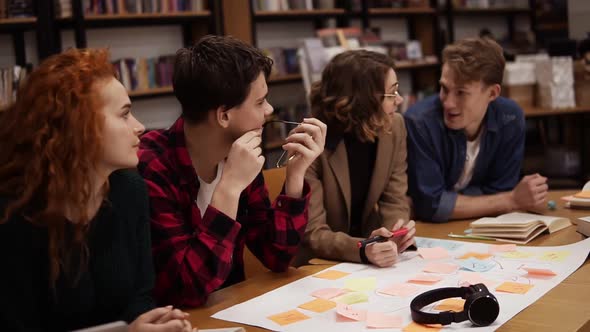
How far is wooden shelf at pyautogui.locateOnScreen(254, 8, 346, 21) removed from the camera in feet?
18.1

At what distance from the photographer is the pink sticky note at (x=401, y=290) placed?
1631 millimetres

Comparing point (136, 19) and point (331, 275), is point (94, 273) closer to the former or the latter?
point (331, 275)

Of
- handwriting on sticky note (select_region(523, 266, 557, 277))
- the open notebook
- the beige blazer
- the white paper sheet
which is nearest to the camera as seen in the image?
the white paper sheet

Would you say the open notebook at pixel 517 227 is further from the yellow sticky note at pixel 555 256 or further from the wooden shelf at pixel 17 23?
the wooden shelf at pixel 17 23

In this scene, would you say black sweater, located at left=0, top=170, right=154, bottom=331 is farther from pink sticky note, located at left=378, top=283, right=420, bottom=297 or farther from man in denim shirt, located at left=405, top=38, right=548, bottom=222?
man in denim shirt, located at left=405, top=38, right=548, bottom=222

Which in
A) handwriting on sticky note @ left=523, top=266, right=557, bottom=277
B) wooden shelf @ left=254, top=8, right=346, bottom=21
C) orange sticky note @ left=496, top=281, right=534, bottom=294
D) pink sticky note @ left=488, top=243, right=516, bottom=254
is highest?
wooden shelf @ left=254, top=8, right=346, bottom=21

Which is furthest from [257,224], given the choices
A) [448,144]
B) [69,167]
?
[448,144]

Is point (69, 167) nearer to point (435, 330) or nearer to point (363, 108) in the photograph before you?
point (435, 330)

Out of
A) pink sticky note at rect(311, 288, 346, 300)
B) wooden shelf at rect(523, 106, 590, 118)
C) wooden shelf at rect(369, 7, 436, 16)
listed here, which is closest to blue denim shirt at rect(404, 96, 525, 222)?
pink sticky note at rect(311, 288, 346, 300)

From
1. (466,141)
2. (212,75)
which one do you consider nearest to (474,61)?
(466,141)

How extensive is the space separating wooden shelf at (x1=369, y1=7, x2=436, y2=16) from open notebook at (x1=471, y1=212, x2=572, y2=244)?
4.49 m

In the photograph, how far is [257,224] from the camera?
6.59 ft

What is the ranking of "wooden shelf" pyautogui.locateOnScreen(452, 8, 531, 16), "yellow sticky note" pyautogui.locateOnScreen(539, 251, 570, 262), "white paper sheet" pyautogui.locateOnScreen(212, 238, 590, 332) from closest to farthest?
"white paper sheet" pyautogui.locateOnScreen(212, 238, 590, 332), "yellow sticky note" pyautogui.locateOnScreen(539, 251, 570, 262), "wooden shelf" pyautogui.locateOnScreen(452, 8, 531, 16)

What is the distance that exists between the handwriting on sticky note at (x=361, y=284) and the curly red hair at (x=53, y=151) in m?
0.65
